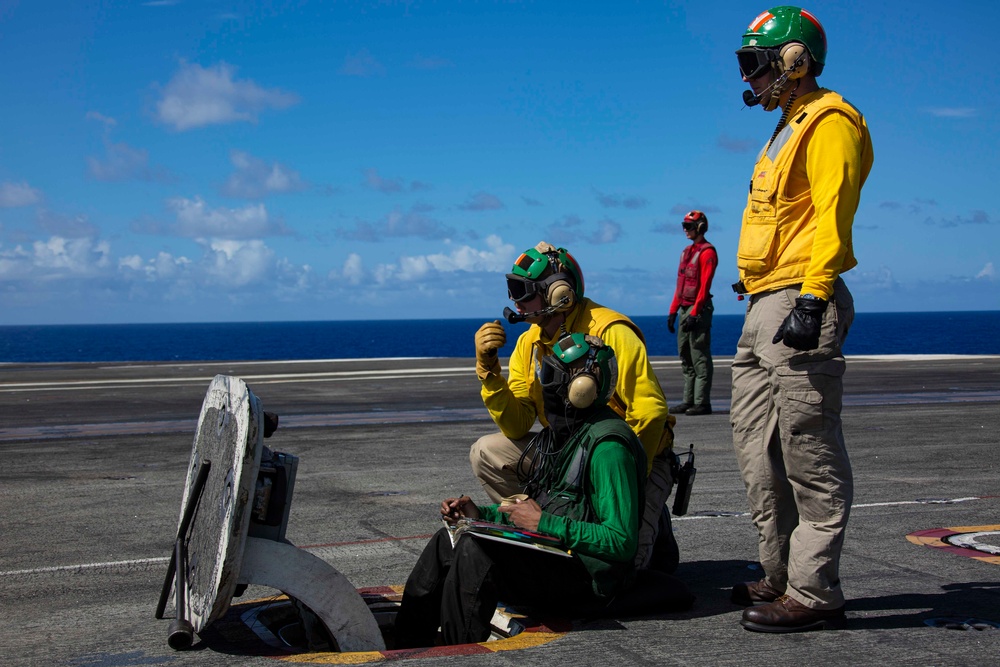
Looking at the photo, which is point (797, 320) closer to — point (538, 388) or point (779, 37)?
point (779, 37)

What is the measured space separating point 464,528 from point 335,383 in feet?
57.3

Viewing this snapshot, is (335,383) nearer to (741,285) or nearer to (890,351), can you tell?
(741,285)

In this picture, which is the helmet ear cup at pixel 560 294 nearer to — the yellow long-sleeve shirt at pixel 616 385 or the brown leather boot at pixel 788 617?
the yellow long-sleeve shirt at pixel 616 385

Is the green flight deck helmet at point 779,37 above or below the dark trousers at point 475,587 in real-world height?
above

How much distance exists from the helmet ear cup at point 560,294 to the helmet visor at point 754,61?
131cm

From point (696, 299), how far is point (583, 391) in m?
9.18

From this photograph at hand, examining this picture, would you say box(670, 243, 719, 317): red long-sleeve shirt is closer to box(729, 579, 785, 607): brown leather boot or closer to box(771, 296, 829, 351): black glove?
box(729, 579, 785, 607): brown leather boot

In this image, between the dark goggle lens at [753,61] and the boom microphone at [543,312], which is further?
the boom microphone at [543,312]

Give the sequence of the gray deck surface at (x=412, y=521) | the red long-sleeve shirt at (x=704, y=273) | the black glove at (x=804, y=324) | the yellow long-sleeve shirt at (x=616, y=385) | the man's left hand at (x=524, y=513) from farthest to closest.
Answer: the red long-sleeve shirt at (x=704, y=273), the yellow long-sleeve shirt at (x=616, y=385), the man's left hand at (x=524, y=513), the gray deck surface at (x=412, y=521), the black glove at (x=804, y=324)

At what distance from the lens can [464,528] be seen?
4273mm

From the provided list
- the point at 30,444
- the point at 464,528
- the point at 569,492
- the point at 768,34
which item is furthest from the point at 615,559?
the point at 30,444

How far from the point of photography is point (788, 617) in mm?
4328

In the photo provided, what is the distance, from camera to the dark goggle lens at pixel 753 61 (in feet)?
14.9

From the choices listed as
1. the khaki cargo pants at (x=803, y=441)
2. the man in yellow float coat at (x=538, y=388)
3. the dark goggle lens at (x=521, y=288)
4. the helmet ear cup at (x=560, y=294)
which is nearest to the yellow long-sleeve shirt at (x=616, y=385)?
the man in yellow float coat at (x=538, y=388)
